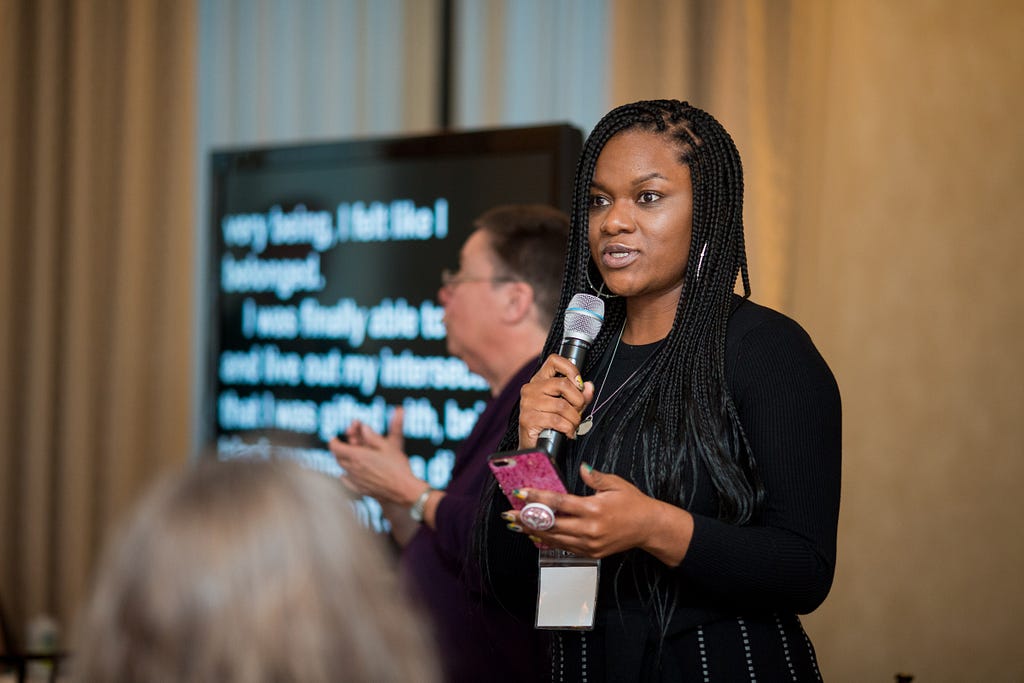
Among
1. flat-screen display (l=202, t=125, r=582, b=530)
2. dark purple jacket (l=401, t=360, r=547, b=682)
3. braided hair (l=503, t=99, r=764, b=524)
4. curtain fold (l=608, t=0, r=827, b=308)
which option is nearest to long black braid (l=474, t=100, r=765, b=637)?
braided hair (l=503, t=99, r=764, b=524)

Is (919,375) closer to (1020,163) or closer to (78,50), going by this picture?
(1020,163)

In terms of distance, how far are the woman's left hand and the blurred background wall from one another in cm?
195

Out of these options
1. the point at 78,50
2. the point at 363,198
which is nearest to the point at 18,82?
the point at 78,50

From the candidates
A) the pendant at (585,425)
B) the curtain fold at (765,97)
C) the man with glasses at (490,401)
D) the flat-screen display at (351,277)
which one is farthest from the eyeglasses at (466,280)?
the curtain fold at (765,97)

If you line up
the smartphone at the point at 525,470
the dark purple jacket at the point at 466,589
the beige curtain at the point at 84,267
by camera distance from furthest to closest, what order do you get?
1. the beige curtain at the point at 84,267
2. the dark purple jacket at the point at 466,589
3. the smartphone at the point at 525,470

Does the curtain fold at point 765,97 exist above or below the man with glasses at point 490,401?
above

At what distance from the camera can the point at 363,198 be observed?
10.5 feet

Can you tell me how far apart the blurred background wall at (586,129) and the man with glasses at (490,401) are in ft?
3.25

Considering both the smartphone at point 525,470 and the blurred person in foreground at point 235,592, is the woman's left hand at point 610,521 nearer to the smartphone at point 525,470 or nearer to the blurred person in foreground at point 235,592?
the smartphone at point 525,470

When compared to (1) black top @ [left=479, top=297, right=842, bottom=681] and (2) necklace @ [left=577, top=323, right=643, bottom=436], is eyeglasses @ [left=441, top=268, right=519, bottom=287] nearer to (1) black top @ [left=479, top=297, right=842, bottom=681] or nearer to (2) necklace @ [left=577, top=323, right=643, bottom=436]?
(2) necklace @ [left=577, top=323, right=643, bottom=436]

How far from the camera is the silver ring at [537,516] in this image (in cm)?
129

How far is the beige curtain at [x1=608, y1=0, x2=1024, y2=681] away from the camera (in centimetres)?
306

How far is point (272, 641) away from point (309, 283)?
257cm

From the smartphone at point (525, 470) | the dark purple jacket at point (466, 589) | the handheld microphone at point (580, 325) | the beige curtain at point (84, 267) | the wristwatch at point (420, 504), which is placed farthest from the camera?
the beige curtain at point (84, 267)
